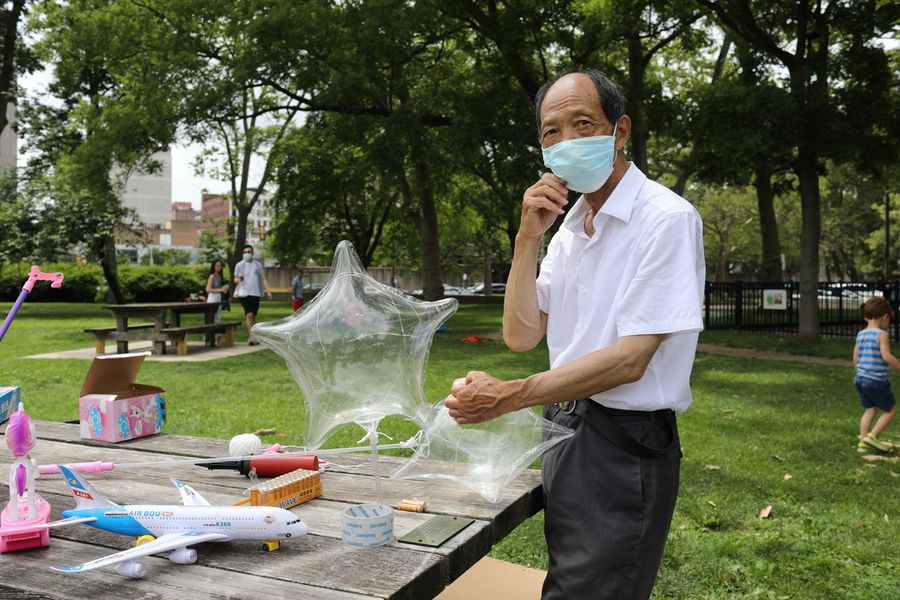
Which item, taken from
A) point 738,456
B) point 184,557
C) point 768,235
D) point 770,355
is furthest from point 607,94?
point 768,235

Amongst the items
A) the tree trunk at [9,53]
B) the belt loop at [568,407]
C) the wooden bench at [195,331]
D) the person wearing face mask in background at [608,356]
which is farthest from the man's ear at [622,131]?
the tree trunk at [9,53]

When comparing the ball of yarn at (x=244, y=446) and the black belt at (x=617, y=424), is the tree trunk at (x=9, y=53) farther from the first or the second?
the black belt at (x=617, y=424)

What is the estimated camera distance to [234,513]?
1659 mm

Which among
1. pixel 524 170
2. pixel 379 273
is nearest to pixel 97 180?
pixel 524 170

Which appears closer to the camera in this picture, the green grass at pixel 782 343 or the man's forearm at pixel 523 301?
the man's forearm at pixel 523 301

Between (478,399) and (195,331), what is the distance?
12.5 meters

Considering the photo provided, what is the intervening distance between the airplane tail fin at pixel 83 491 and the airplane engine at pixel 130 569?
0.39m

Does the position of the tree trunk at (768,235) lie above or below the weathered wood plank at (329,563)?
above

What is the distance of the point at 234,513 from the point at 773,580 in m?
3.04

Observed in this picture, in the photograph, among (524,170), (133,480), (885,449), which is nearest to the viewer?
(133,480)

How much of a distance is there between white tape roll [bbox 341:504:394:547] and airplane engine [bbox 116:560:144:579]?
1.42ft

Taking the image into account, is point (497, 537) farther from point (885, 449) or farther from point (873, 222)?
point (873, 222)

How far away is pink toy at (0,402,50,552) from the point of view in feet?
5.55

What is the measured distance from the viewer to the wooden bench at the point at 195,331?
12.8 metres
